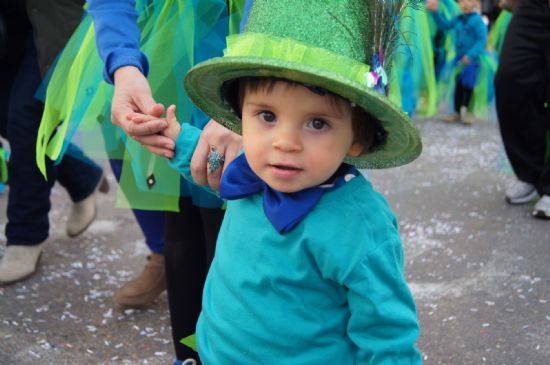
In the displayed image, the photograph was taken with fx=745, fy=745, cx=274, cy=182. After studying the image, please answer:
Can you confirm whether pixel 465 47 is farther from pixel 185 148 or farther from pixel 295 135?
pixel 295 135

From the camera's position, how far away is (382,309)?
4.61ft

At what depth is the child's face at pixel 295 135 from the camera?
140 cm

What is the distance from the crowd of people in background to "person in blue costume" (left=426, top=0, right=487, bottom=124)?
9.67 ft

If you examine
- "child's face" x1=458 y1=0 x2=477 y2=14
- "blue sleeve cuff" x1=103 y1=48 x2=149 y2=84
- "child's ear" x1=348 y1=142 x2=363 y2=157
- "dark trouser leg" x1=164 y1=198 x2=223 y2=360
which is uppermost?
"blue sleeve cuff" x1=103 y1=48 x2=149 y2=84

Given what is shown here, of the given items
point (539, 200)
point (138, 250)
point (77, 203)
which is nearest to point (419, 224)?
point (539, 200)

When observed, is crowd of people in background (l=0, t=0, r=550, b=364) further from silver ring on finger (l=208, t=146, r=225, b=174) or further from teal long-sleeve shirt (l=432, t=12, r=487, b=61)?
teal long-sleeve shirt (l=432, t=12, r=487, b=61)

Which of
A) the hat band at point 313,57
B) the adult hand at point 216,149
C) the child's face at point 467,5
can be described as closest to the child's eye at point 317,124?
the hat band at point 313,57

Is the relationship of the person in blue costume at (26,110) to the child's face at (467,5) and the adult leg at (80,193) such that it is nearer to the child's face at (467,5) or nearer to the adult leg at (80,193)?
the adult leg at (80,193)

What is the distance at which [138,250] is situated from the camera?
3.67 metres

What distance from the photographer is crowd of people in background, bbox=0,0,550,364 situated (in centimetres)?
147

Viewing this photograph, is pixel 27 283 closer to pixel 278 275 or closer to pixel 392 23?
pixel 278 275

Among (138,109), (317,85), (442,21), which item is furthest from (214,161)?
(442,21)

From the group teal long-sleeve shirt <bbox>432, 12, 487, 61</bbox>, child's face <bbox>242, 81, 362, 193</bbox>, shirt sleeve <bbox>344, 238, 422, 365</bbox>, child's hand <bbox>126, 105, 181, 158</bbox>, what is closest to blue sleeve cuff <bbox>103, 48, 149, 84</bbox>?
child's hand <bbox>126, 105, 181, 158</bbox>

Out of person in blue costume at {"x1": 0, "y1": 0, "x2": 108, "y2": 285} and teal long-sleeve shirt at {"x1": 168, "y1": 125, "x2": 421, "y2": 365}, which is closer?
teal long-sleeve shirt at {"x1": 168, "y1": 125, "x2": 421, "y2": 365}
